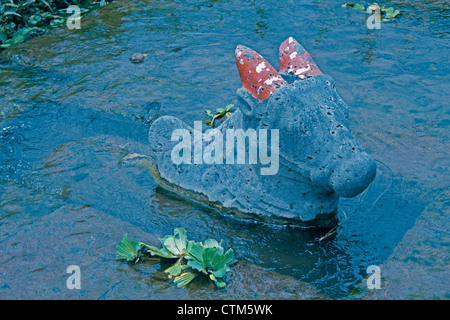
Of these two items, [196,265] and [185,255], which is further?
[185,255]

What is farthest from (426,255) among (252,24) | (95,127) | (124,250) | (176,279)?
(252,24)

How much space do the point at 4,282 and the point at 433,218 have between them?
10.1 ft

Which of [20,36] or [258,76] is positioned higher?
[258,76]

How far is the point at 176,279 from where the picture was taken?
3.41 m

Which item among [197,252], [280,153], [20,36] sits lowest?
[197,252]

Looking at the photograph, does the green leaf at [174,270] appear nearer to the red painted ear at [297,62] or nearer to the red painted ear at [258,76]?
the red painted ear at [258,76]

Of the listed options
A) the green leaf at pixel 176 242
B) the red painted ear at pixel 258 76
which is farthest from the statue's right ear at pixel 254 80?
the green leaf at pixel 176 242

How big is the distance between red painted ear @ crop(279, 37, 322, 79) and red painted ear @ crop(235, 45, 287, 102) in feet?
0.52

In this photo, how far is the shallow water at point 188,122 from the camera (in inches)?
141

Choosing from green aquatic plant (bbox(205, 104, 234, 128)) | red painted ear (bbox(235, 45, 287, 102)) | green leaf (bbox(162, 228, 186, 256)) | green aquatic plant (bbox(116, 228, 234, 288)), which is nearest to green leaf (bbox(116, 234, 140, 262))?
green aquatic plant (bbox(116, 228, 234, 288))

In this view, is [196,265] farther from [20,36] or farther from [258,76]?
[20,36]

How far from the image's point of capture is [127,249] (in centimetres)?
361

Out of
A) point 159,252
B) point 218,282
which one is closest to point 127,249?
point 159,252

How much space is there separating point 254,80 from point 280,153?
55cm
